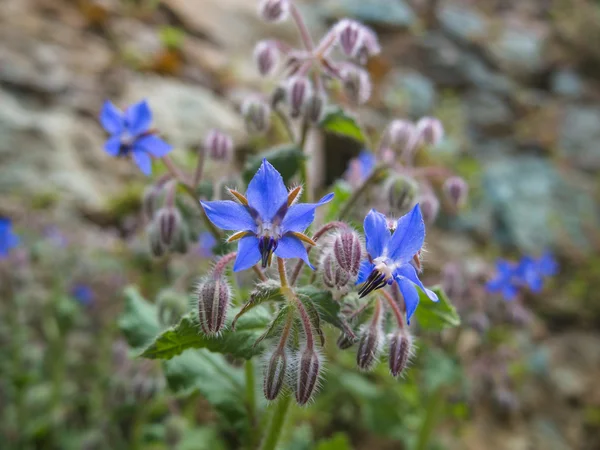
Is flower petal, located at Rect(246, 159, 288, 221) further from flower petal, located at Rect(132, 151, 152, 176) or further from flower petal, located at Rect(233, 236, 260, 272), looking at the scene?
flower petal, located at Rect(132, 151, 152, 176)

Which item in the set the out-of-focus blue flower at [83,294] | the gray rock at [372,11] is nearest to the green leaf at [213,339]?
the out-of-focus blue flower at [83,294]

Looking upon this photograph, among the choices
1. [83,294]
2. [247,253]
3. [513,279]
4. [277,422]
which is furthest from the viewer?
[83,294]

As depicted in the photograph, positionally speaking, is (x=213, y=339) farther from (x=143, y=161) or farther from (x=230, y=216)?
(x=143, y=161)

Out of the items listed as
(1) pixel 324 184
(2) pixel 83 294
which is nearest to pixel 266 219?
(2) pixel 83 294

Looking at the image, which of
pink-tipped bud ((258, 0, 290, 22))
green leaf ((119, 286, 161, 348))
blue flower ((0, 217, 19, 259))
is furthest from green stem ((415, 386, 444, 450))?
blue flower ((0, 217, 19, 259))

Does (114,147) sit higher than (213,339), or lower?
higher

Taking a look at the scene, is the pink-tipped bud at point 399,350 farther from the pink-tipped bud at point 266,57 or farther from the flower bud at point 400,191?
the pink-tipped bud at point 266,57
